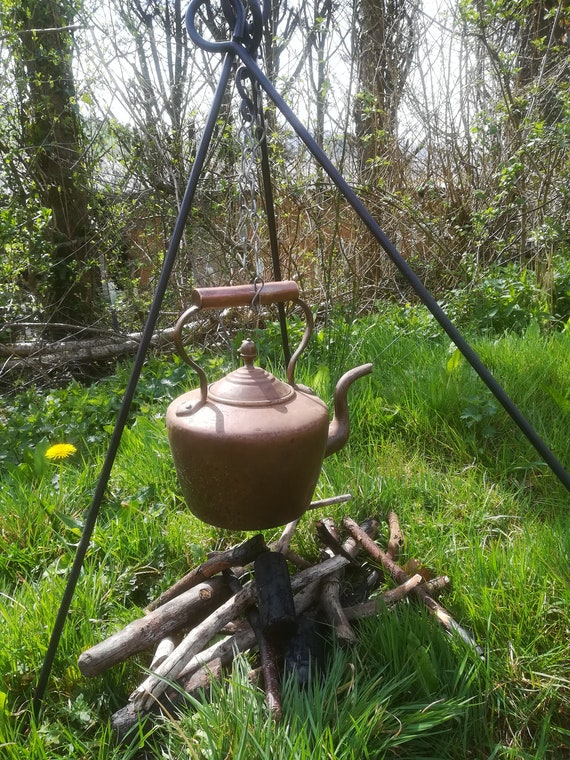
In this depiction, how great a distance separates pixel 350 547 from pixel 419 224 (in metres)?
3.49

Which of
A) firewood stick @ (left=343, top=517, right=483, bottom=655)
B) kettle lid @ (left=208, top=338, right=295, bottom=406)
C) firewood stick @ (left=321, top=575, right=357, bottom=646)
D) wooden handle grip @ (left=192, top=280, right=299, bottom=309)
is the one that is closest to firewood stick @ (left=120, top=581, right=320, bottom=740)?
firewood stick @ (left=321, top=575, right=357, bottom=646)

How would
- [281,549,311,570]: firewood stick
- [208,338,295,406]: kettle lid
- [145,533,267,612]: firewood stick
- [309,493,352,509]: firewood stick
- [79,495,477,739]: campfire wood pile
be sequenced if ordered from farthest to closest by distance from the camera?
[309,493,352,509]: firewood stick < [281,549,311,570]: firewood stick < [145,533,267,612]: firewood stick < [79,495,477,739]: campfire wood pile < [208,338,295,406]: kettle lid

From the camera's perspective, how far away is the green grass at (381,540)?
4.47 feet

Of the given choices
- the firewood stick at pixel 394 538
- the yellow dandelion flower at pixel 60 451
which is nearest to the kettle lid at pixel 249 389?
the firewood stick at pixel 394 538

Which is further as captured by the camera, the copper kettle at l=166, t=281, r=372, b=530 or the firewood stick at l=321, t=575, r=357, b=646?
the firewood stick at l=321, t=575, r=357, b=646

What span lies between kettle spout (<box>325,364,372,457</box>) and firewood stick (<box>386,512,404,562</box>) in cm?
52

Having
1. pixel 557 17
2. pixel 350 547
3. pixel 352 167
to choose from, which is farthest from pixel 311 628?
pixel 557 17

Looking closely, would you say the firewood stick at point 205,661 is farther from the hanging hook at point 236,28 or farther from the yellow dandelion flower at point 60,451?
the hanging hook at point 236,28

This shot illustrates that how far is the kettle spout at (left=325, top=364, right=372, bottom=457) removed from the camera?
5.58 feet

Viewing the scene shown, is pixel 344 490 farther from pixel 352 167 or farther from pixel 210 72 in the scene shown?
pixel 352 167

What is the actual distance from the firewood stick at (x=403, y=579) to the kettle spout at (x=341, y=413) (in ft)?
1.56

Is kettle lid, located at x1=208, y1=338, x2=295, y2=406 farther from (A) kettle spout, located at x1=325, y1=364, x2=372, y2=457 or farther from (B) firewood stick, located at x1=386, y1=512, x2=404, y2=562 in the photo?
(B) firewood stick, located at x1=386, y1=512, x2=404, y2=562

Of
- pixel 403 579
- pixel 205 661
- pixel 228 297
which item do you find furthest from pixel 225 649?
pixel 228 297

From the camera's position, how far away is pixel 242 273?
14.8 ft
